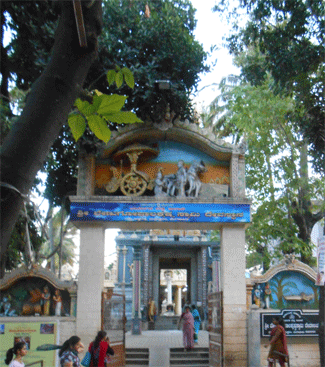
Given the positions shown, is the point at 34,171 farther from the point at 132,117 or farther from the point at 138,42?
the point at 138,42

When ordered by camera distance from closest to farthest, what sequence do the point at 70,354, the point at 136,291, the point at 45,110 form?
the point at 45,110 → the point at 70,354 → the point at 136,291

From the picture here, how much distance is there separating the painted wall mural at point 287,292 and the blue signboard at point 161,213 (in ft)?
5.76

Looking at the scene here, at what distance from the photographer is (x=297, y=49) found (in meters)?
12.6

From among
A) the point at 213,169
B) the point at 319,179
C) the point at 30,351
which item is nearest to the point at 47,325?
the point at 30,351

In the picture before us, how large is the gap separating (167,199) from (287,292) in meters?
3.84

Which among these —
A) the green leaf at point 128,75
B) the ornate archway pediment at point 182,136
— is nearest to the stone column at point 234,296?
the ornate archway pediment at point 182,136

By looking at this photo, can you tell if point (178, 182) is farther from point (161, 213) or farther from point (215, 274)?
point (215, 274)

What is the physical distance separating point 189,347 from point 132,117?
1173 centimetres

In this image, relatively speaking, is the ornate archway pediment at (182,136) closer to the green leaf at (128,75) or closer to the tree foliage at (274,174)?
the tree foliage at (274,174)

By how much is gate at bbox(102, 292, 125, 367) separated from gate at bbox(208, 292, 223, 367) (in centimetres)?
219

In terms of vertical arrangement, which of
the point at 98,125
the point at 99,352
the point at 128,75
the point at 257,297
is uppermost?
the point at 128,75

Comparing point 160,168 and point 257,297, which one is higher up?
point 160,168

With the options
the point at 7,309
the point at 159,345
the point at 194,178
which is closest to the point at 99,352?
the point at 7,309

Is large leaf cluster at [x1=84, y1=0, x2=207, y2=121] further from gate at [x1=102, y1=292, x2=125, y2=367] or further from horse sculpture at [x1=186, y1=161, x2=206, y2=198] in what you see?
gate at [x1=102, y1=292, x2=125, y2=367]
